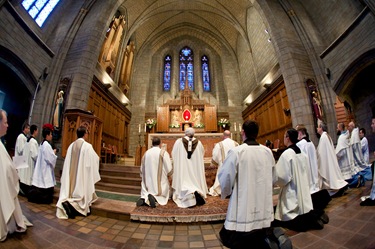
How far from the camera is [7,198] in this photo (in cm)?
185

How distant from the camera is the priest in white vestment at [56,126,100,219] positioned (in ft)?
8.96

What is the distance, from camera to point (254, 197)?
1.82 metres

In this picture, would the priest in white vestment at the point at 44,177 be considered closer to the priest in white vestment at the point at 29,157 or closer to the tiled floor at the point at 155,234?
the priest in white vestment at the point at 29,157

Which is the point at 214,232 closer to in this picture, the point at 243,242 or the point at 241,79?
the point at 243,242

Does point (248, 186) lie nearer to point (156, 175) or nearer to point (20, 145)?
point (156, 175)

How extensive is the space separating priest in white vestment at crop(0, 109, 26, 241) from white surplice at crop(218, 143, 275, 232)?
2.45 m

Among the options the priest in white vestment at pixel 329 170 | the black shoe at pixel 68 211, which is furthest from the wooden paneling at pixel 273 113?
the black shoe at pixel 68 211

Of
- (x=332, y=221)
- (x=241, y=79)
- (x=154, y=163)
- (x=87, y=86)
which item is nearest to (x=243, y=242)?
(x=332, y=221)

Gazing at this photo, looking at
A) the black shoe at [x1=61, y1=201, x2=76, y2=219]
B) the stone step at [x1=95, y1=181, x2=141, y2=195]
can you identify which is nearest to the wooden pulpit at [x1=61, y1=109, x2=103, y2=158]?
the stone step at [x1=95, y1=181, x2=141, y2=195]

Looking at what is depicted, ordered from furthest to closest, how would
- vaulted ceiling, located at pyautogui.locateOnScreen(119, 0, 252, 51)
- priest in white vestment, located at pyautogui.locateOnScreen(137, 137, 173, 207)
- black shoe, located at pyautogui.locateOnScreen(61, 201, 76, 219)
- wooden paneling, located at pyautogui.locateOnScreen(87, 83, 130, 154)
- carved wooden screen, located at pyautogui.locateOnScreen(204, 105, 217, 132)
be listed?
carved wooden screen, located at pyautogui.locateOnScreen(204, 105, 217, 132) → vaulted ceiling, located at pyautogui.locateOnScreen(119, 0, 252, 51) → wooden paneling, located at pyautogui.locateOnScreen(87, 83, 130, 154) → priest in white vestment, located at pyautogui.locateOnScreen(137, 137, 173, 207) → black shoe, located at pyautogui.locateOnScreen(61, 201, 76, 219)

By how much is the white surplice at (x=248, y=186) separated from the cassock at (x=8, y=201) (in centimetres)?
245

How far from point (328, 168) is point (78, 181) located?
499 centimetres

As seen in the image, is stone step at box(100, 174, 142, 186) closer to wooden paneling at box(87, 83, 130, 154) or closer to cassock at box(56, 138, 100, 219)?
cassock at box(56, 138, 100, 219)

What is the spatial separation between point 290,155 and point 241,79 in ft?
41.3
